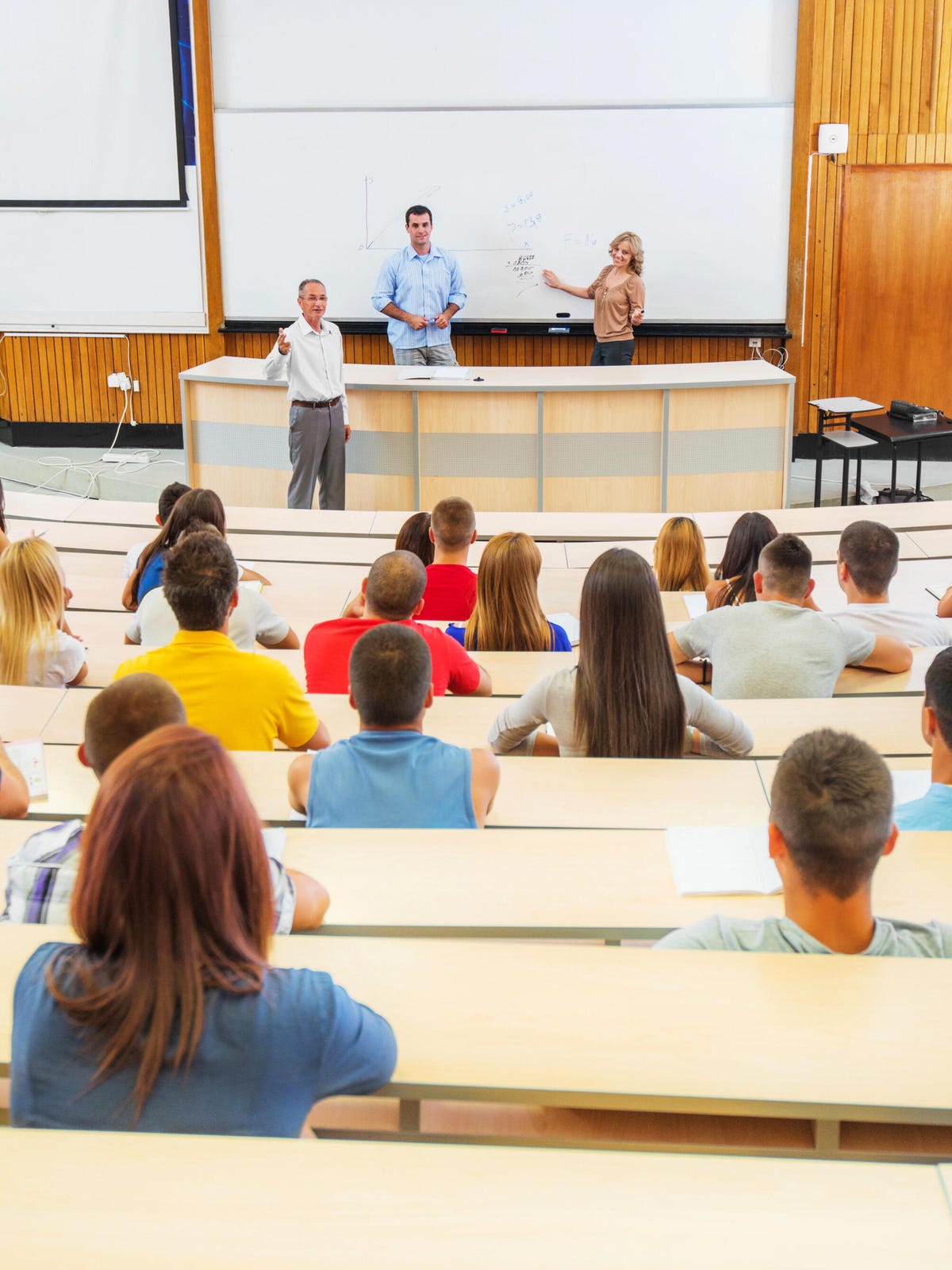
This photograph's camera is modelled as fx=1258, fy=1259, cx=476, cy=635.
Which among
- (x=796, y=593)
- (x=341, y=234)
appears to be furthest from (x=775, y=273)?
(x=796, y=593)

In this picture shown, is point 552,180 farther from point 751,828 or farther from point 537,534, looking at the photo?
point 751,828

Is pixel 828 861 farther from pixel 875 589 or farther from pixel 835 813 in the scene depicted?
pixel 875 589

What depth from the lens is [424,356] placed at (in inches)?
327

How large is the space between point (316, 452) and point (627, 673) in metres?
4.58

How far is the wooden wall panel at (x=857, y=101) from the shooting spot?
27.3 feet

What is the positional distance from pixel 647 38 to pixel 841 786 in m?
7.86

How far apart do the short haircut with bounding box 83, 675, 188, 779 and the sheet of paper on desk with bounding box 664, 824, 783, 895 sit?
87cm

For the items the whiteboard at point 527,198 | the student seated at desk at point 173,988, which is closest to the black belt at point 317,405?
the whiteboard at point 527,198

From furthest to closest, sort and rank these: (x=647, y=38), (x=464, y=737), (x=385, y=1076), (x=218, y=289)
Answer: (x=218, y=289), (x=647, y=38), (x=464, y=737), (x=385, y=1076)

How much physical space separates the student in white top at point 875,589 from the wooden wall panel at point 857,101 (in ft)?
18.1

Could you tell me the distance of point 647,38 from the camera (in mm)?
8367

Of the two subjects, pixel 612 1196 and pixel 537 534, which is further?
pixel 537 534

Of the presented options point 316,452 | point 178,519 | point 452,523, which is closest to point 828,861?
point 452,523

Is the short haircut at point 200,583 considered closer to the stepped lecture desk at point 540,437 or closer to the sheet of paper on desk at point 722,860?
the sheet of paper on desk at point 722,860
